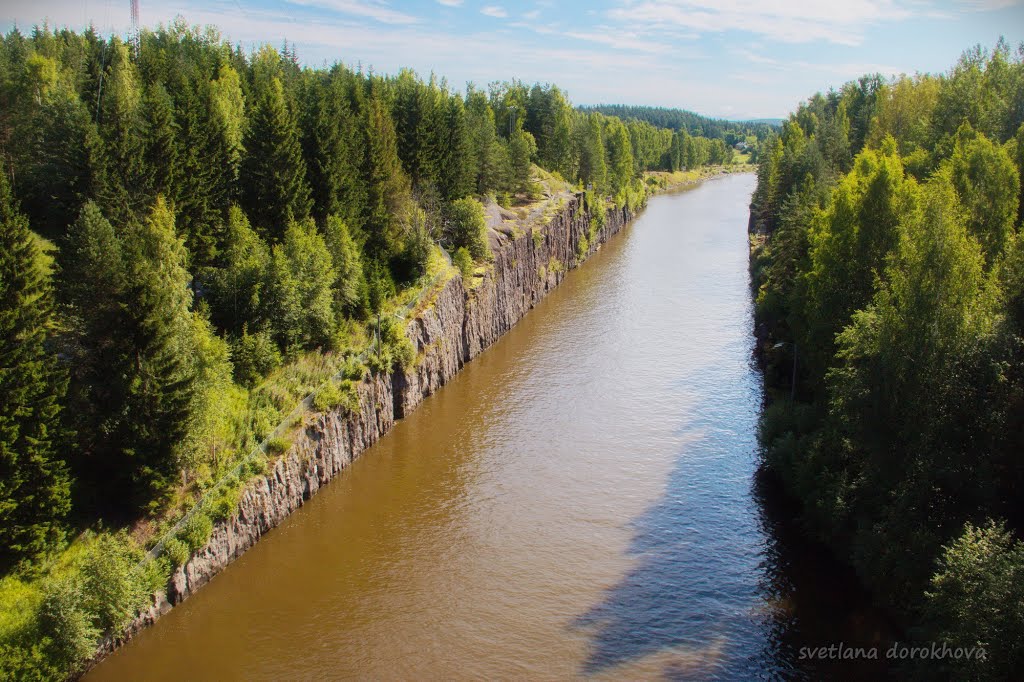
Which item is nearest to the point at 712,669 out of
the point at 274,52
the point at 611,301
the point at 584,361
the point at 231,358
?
the point at 231,358

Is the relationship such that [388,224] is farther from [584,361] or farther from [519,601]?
[519,601]

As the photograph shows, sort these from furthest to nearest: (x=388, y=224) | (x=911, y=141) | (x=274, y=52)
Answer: (x=274, y=52) → (x=911, y=141) → (x=388, y=224)

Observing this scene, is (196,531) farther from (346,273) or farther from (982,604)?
(982,604)

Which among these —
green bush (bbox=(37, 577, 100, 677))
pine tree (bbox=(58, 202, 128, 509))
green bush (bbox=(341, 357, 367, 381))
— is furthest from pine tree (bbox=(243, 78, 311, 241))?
green bush (bbox=(37, 577, 100, 677))

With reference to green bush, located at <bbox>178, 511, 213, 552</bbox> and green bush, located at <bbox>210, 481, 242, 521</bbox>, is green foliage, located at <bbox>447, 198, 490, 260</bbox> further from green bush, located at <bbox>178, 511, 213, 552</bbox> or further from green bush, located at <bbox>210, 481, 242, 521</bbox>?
green bush, located at <bbox>178, 511, 213, 552</bbox>

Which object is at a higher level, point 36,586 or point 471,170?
point 471,170

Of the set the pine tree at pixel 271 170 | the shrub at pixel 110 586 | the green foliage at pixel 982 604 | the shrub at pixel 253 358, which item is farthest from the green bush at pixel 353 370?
the green foliage at pixel 982 604
